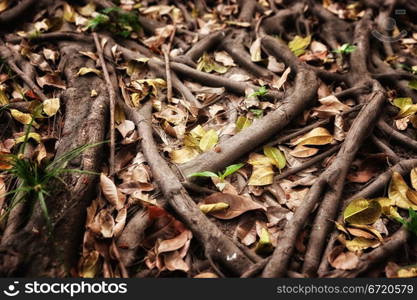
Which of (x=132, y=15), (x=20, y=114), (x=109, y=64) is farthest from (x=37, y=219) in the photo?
(x=132, y=15)

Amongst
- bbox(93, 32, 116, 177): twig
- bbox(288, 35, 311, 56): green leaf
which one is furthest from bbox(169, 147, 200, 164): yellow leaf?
bbox(288, 35, 311, 56): green leaf

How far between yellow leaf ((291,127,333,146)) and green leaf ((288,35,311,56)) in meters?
1.15

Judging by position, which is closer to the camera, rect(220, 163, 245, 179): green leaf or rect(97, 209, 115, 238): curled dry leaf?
rect(97, 209, 115, 238): curled dry leaf

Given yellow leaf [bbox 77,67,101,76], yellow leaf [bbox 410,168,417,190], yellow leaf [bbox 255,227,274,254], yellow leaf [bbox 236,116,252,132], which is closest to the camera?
yellow leaf [bbox 255,227,274,254]

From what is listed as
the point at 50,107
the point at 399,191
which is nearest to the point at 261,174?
the point at 399,191

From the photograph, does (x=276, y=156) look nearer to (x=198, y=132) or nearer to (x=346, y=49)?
(x=198, y=132)

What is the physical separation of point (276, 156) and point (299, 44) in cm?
158

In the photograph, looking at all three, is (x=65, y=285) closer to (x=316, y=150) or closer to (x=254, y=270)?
(x=254, y=270)

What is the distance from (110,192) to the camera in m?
1.97

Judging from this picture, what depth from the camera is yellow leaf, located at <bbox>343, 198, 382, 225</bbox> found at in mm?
1943

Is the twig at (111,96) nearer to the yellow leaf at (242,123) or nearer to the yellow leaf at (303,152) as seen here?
the yellow leaf at (242,123)

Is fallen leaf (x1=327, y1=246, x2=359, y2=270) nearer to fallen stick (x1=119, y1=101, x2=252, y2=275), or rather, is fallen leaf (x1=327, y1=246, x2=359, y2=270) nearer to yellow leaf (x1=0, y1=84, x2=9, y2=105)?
fallen stick (x1=119, y1=101, x2=252, y2=275)

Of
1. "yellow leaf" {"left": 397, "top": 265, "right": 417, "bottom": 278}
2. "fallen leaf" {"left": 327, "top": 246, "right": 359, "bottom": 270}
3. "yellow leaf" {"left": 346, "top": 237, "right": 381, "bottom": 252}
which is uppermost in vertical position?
"fallen leaf" {"left": 327, "top": 246, "right": 359, "bottom": 270}

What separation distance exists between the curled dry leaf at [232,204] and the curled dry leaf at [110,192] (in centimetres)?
52
